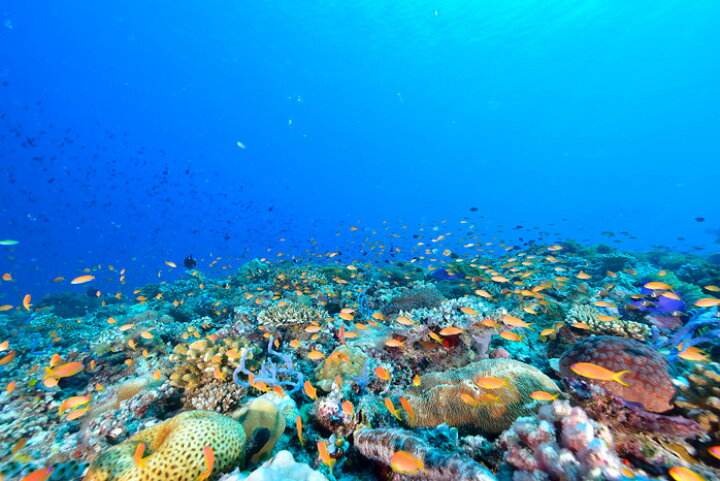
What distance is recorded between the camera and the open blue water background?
58.7m

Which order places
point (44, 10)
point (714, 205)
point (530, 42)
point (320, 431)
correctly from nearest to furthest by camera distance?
point (320, 431)
point (44, 10)
point (530, 42)
point (714, 205)

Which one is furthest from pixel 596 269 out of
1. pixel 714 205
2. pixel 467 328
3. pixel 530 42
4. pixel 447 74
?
pixel 714 205

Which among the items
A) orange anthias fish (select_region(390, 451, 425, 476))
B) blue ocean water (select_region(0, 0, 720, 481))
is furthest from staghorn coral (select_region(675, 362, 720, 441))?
orange anthias fish (select_region(390, 451, 425, 476))

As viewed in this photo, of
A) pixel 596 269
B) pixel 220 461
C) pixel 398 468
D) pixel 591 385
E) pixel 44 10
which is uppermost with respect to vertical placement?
pixel 44 10

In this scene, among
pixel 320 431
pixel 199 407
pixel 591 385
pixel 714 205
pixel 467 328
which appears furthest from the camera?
pixel 714 205

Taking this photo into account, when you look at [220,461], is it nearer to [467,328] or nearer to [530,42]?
[467,328]

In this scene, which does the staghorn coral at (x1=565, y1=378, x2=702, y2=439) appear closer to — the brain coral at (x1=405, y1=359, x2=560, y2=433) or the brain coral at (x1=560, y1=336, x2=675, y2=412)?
the brain coral at (x1=560, y1=336, x2=675, y2=412)

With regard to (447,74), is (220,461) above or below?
below

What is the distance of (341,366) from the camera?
17.6 feet

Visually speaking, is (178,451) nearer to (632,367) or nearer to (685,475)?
(685,475)

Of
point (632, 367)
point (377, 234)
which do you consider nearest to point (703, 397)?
point (632, 367)

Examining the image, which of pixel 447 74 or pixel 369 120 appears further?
pixel 369 120

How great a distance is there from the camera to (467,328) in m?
5.66

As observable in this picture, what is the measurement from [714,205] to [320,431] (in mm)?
245886
